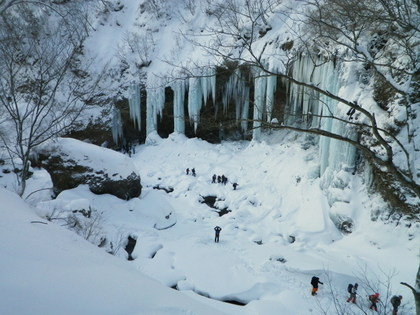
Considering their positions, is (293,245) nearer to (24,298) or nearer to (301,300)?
(301,300)

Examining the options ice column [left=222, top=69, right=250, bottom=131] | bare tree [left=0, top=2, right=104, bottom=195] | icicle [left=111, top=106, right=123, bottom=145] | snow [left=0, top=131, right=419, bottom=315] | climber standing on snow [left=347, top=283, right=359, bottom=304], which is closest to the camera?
snow [left=0, top=131, right=419, bottom=315]

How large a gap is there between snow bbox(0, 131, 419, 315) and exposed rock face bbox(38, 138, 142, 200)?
1.09 ft

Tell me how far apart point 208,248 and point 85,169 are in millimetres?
5875

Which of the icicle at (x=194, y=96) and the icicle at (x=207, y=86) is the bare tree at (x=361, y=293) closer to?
the icicle at (x=207, y=86)

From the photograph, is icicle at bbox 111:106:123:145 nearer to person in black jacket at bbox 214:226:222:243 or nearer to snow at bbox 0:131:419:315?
snow at bbox 0:131:419:315

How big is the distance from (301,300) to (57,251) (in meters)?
5.49

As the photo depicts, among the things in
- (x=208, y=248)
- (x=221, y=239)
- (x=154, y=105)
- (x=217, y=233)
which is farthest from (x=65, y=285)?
(x=154, y=105)

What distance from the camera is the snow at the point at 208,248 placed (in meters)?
1.61

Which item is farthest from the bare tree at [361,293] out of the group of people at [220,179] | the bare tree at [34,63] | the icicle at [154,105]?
the icicle at [154,105]

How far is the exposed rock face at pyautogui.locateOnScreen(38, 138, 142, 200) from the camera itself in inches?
385

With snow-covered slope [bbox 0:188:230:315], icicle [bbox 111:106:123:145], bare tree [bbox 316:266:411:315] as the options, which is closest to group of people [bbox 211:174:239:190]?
bare tree [bbox 316:266:411:315]

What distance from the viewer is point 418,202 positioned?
23.2ft

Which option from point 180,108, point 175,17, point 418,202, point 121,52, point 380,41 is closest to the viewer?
point 418,202

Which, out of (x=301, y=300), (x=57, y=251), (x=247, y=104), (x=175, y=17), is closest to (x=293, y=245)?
(x=301, y=300)
